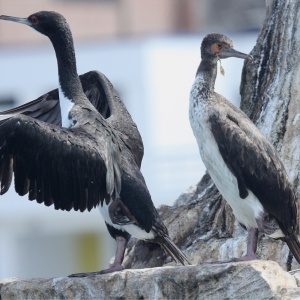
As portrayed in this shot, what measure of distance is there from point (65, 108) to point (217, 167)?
1769mm

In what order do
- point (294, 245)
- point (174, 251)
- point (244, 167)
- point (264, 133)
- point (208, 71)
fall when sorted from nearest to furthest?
point (244, 167) → point (294, 245) → point (208, 71) → point (174, 251) → point (264, 133)

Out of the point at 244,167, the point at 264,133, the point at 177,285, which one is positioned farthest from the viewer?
the point at 264,133

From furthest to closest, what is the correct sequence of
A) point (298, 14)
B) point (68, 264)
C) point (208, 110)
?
point (68, 264) → point (298, 14) → point (208, 110)

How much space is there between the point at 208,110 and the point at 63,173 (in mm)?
1396

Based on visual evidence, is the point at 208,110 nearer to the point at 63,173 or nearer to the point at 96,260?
the point at 63,173

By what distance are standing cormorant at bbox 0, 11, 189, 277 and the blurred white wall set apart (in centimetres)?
1471

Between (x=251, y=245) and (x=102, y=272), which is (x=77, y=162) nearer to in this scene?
(x=102, y=272)

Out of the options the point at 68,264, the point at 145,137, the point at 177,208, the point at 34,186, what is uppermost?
the point at 34,186

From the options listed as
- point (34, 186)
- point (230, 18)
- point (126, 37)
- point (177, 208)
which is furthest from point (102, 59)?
point (34, 186)

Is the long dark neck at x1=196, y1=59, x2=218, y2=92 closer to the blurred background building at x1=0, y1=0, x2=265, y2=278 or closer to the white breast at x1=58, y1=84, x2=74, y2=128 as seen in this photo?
the white breast at x1=58, y1=84, x2=74, y2=128

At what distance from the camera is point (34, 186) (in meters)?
16.0

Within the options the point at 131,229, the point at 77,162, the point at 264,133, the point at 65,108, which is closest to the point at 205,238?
the point at 264,133

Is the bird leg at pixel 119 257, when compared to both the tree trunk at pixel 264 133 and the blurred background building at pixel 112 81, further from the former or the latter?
the blurred background building at pixel 112 81

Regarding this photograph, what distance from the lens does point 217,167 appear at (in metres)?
15.9
